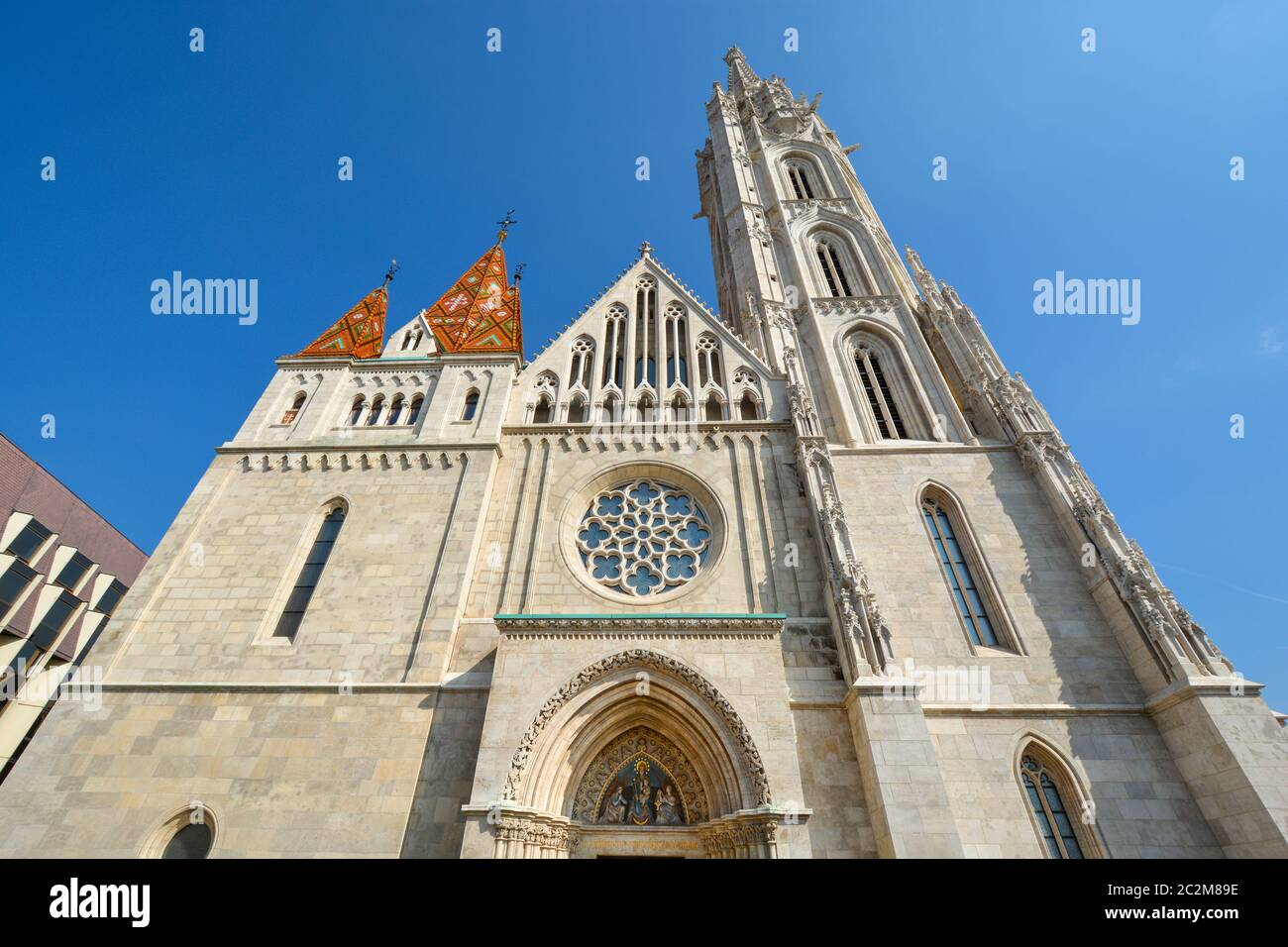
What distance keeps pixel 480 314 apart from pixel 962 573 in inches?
638

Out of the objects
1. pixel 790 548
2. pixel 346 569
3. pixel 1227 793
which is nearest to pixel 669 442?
pixel 790 548

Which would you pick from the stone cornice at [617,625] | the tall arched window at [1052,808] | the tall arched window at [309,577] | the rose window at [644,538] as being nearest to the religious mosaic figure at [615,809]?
the stone cornice at [617,625]

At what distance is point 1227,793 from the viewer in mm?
8055

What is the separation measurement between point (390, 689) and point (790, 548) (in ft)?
27.7

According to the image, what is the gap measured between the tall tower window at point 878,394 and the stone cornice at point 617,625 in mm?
8156

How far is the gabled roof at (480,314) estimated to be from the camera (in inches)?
647

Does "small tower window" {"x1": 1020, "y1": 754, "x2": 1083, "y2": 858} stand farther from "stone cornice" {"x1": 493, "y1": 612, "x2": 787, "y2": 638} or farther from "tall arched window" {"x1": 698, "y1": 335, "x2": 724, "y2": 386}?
"tall arched window" {"x1": 698, "y1": 335, "x2": 724, "y2": 386}

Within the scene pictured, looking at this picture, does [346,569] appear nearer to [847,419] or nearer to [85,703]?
[85,703]

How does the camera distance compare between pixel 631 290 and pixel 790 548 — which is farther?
pixel 631 290

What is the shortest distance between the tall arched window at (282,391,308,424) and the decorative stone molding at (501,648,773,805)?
11411 mm

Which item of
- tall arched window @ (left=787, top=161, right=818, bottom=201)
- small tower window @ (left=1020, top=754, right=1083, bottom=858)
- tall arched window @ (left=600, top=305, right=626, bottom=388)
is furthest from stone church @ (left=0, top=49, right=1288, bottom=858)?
tall arched window @ (left=787, top=161, right=818, bottom=201)

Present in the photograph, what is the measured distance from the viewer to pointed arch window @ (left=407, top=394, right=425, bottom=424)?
14.8 m

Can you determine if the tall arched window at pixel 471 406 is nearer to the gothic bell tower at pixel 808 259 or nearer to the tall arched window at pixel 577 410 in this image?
the tall arched window at pixel 577 410
